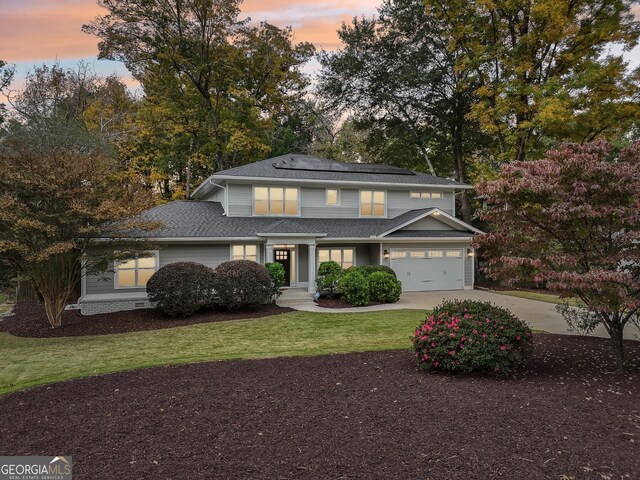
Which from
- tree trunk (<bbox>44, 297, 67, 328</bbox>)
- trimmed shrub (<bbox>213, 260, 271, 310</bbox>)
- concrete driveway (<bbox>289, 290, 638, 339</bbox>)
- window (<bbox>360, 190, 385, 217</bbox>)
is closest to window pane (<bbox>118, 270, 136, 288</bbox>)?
tree trunk (<bbox>44, 297, 67, 328</bbox>)

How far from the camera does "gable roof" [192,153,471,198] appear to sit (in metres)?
18.7

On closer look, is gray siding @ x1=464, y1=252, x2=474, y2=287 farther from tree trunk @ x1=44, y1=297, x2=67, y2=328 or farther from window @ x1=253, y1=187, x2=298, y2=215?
tree trunk @ x1=44, y1=297, x2=67, y2=328

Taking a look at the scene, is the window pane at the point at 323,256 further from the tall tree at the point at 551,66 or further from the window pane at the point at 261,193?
the tall tree at the point at 551,66

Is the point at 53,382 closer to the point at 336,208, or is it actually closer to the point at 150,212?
the point at 150,212

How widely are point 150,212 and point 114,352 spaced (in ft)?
32.4

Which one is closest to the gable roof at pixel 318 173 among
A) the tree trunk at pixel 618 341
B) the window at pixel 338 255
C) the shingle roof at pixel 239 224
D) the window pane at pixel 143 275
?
the shingle roof at pixel 239 224

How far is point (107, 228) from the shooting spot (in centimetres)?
1173

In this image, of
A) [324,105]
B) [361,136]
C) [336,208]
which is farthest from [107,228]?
[361,136]

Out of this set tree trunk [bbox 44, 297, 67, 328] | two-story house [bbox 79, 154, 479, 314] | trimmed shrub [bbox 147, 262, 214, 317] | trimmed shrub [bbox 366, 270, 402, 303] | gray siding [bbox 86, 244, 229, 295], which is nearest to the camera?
tree trunk [bbox 44, 297, 67, 328]

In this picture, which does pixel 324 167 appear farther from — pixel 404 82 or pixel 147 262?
pixel 147 262

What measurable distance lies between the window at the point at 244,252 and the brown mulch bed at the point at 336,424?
984cm

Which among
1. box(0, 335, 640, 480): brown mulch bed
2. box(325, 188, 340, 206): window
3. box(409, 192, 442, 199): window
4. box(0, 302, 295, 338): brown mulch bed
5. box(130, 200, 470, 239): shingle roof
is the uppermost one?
box(409, 192, 442, 199): window

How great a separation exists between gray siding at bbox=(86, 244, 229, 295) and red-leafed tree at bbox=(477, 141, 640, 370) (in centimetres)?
1173

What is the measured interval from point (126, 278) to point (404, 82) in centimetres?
2052
